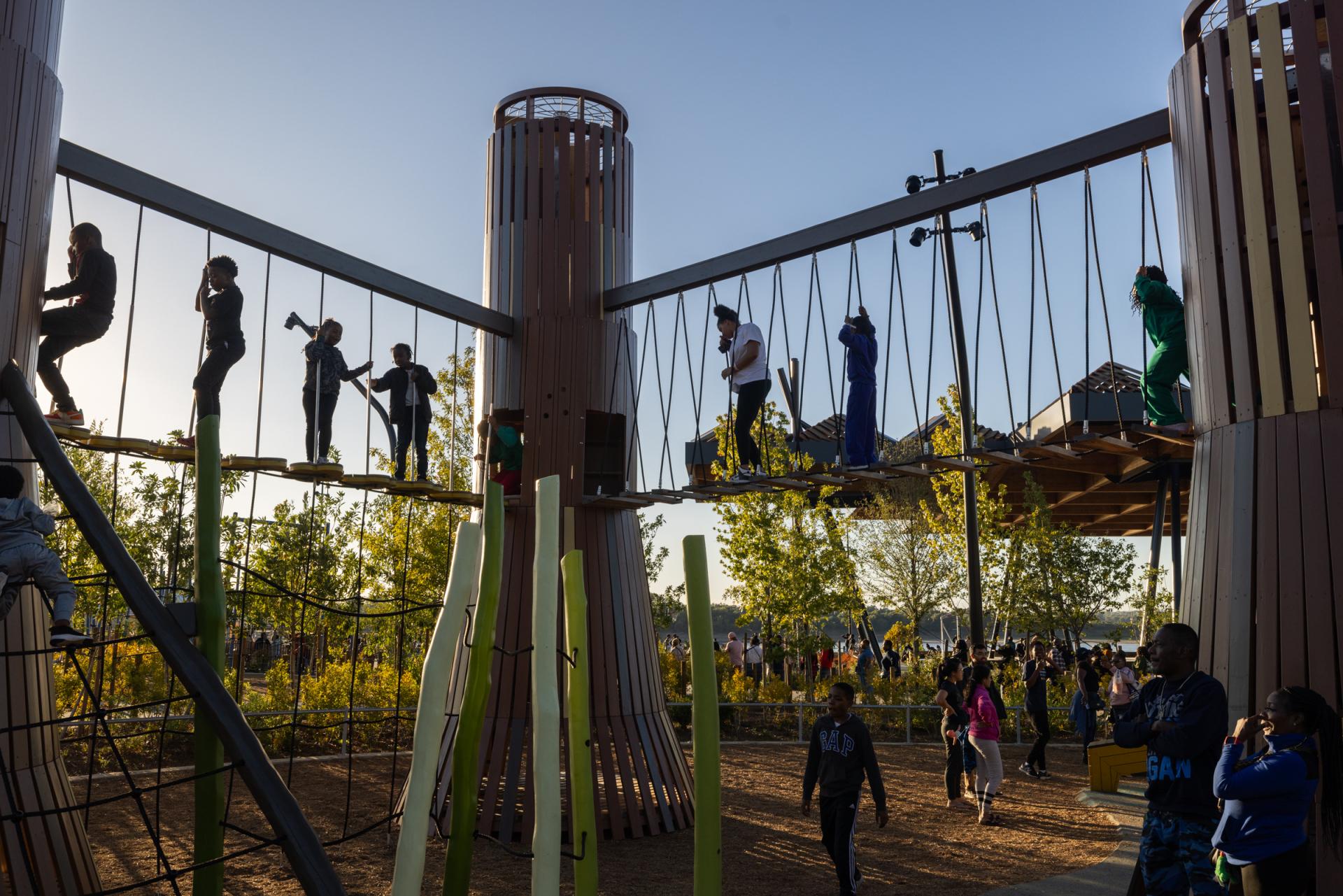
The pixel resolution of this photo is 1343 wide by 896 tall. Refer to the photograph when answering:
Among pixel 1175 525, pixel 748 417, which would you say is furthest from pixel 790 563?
pixel 748 417

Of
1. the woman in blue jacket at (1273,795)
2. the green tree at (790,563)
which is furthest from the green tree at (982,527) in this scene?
the woman in blue jacket at (1273,795)

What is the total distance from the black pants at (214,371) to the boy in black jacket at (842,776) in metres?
5.57

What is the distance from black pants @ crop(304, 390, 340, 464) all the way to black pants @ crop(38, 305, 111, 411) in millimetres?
2349

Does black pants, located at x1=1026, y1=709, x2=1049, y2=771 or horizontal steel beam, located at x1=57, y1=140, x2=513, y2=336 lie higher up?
horizontal steel beam, located at x1=57, y1=140, x2=513, y2=336

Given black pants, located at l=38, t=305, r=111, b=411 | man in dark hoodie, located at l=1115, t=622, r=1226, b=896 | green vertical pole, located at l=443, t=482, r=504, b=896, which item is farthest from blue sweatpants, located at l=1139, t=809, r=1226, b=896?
black pants, located at l=38, t=305, r=111, b=411

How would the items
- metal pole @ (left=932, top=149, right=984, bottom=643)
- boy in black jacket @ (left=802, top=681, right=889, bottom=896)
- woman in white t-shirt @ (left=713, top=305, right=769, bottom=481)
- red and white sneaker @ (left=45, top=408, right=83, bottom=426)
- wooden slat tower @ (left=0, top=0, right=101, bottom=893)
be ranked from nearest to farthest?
wooden slat tower @ (left=0, top=0, right=101, bottom=893) → red and white sneaker @ (left=45, top=408, right=83, bottom=426) → boy in black jacket @ (left=802, top=681, right=889, bottom=896) → woman in white t-shirt @ (left=713, top=305, right=769, bottom=481) → metal pole @ (left=932, top=149, right=984, bottom=643)

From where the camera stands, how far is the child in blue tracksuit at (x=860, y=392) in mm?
9258

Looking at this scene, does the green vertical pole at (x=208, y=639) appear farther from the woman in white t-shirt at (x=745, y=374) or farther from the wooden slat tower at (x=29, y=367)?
the woman in white t-shirt at (x=745, y=374)

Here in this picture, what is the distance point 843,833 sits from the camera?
718 cm

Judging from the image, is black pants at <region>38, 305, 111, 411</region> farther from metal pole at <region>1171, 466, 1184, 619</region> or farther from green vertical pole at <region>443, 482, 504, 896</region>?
metal pole at <region>1171, 466, 1184, 619</region>

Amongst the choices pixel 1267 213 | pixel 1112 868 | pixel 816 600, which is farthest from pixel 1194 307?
pixel 816 600

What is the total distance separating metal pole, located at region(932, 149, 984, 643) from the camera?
698 inches

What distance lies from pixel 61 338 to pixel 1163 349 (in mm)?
7925

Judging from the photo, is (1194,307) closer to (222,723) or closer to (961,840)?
(961,840)
